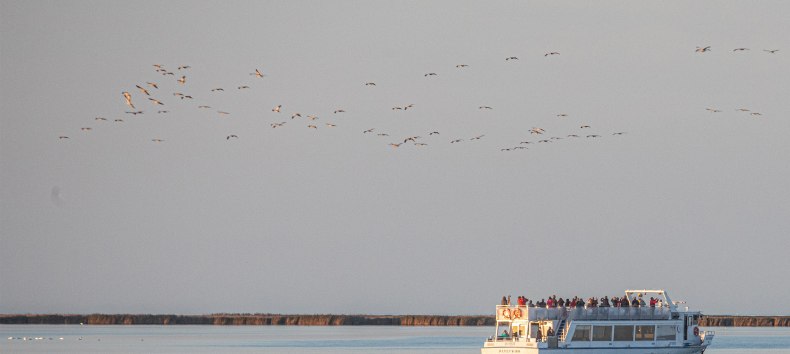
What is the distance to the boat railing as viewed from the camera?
274 feet

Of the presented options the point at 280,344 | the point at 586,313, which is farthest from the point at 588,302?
the point at 280,344

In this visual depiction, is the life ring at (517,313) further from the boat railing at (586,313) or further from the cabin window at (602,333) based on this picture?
the cabin window at (602,333)

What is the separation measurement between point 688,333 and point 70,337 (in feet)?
274

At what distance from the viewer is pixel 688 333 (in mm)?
89500

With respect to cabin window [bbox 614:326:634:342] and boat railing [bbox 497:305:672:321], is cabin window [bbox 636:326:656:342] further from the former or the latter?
boat railing [bbox 497:305:672:321]

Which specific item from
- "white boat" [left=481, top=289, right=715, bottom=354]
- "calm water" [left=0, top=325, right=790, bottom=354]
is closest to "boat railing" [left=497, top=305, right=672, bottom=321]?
"white boat" [left=481, top=289, right=715, bottom=354]

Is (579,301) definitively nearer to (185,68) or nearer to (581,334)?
(581,334)

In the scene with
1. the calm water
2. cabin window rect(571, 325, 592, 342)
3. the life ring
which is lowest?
the calm water

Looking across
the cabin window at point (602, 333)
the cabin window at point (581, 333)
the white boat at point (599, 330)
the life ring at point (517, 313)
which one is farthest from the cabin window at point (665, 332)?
the life ring at point (517, 313)

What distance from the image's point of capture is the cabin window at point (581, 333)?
277 ft

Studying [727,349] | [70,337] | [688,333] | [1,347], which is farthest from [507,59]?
[70,337]

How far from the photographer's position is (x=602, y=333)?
8581 centimetres

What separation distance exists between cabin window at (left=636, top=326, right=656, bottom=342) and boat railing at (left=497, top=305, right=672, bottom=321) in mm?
581

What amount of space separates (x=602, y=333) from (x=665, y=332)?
15.2ft
